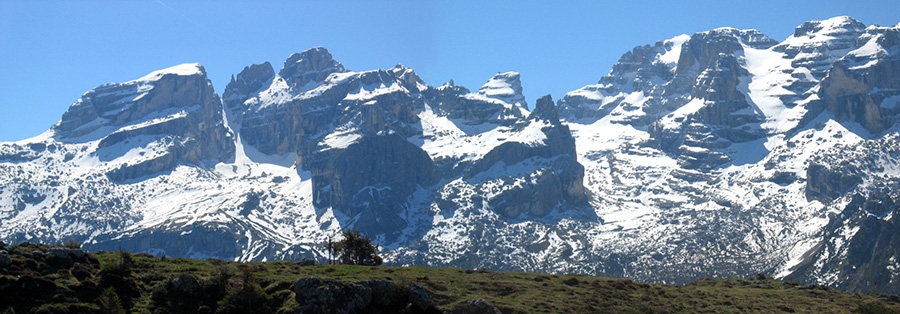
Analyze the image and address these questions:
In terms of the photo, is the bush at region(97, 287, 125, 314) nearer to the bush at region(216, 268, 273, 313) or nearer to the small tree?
the bush at region(216, 268, 273, 313)

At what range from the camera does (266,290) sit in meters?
88.5

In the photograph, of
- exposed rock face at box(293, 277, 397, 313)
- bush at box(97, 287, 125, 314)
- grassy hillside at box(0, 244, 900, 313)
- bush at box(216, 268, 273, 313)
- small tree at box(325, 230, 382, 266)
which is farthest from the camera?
small tree at box(325, 230, 382, 266)

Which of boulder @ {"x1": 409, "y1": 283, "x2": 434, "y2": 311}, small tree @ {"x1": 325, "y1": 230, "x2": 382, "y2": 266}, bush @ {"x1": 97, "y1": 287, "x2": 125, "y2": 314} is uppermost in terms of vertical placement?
small tree @ {"x1": 325, "y1": 230, "x2": 382, "y2": 266}

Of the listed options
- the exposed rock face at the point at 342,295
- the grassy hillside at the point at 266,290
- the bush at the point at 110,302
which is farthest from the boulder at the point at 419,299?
the bush at the point at 110,302

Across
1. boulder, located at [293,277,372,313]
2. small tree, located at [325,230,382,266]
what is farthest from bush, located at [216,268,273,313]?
small tree, located at [325,230,382,266]

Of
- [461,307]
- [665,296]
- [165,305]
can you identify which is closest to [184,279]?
[165,305]

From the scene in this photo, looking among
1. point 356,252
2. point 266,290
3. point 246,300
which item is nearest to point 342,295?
point 266,290

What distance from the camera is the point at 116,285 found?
279 ft

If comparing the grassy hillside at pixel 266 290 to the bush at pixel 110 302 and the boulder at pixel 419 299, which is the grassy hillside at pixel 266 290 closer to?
the bush at pixel 110 302

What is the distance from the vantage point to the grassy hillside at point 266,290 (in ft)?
267

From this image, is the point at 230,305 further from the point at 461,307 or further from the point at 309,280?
the point at 461,307

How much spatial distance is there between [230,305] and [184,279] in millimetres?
6467

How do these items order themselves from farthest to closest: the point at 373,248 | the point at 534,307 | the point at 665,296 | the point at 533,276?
the point at 373,248
the point at 533,276
the point at 665,296
the point at 534,307

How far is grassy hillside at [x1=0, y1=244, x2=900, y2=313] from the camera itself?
81375 mm
